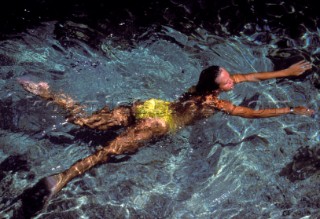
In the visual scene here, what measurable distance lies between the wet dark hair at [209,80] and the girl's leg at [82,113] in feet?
4.04

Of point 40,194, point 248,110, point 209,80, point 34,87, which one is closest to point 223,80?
point 209,80

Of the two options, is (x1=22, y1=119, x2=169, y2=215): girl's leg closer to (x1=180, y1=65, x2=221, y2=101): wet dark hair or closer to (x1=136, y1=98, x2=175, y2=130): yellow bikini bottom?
(x1=136, y1=98, x2=175, y2=130): yellow bikini bottom

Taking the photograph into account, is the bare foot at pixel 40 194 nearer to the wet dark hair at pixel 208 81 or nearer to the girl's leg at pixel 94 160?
the girl's leg at pixel 94 160

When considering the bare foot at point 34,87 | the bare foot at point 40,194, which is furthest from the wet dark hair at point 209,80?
the bare foot at point 34,87

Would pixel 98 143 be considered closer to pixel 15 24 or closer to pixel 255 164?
pixel 255 164

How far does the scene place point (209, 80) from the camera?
4.18 metres

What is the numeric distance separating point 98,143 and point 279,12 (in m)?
4.87

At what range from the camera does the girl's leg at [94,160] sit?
3.79 meters

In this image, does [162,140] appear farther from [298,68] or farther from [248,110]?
[298,68]

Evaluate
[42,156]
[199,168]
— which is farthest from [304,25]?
[42,156]

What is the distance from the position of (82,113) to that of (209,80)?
7.19ft

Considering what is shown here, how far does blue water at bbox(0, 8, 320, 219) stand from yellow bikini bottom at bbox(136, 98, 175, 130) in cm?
42

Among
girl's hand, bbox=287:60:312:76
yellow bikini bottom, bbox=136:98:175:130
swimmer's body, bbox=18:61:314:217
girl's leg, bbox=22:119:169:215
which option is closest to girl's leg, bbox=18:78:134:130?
swimmer's body, bbox=18:61:314:217

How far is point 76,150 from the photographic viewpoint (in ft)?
15.2
